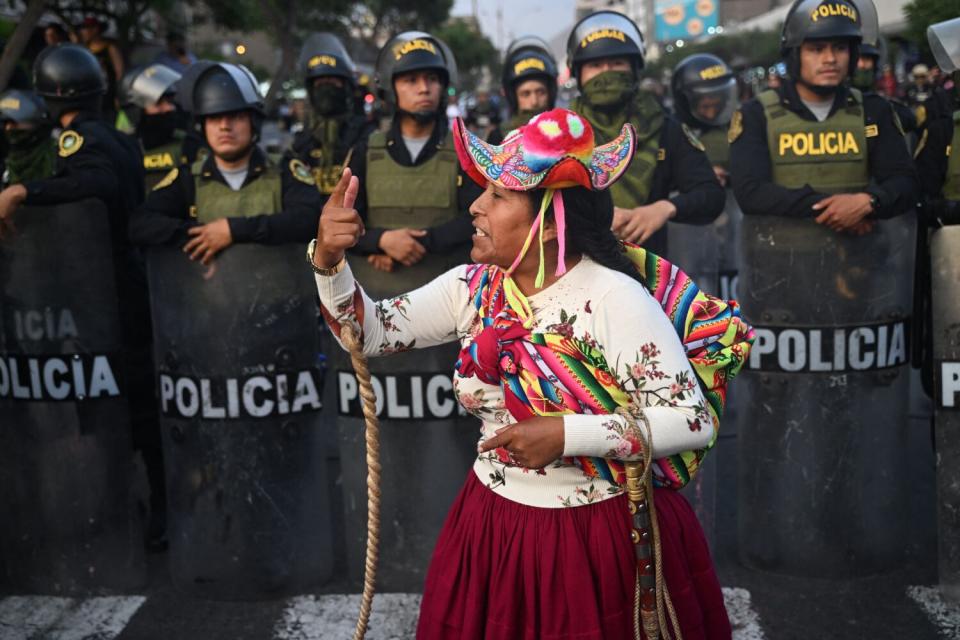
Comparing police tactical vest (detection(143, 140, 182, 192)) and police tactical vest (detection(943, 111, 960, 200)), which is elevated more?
police tactical vest (detection(143, 140, 182, 192))

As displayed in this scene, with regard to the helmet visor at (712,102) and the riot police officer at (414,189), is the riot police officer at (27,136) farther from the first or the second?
the helmet visor at (712,102)

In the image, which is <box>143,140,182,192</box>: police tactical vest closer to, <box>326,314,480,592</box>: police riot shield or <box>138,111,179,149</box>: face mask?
<box>138,111,179,149</box>: face mask

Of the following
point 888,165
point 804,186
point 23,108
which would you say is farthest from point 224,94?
point 888,165

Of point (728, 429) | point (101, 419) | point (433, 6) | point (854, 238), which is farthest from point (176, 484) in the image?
point (433, 6)

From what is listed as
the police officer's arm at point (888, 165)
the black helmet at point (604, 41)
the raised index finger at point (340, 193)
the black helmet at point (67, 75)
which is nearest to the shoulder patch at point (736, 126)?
the police officer's arm at point (888, 165)

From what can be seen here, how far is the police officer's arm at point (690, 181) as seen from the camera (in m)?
4.87

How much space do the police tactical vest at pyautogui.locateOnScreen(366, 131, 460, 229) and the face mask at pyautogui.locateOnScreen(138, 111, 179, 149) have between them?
11.1ft

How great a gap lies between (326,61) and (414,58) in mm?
3816

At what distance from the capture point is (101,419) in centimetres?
475

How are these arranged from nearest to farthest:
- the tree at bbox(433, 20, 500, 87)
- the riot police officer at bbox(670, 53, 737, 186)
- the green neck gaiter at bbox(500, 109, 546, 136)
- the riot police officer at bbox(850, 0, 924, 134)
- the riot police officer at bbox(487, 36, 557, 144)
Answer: the riot police officer at bbox(850, 0, 924, 134), the green neck gaiter at bbox(500, 109, 546, 136), the riot police officer at bbox(487, 36, 557, 144), the riot police officer at bbox(670, 53, 737, 186), the tree at bbox(433, 20, 500, 87)

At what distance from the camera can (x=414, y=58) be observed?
16.6 feet

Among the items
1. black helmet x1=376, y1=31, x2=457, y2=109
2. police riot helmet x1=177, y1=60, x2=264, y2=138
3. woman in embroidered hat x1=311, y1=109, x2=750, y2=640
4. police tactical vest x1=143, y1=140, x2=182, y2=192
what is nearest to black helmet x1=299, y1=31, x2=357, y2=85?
police tactical vest x1=143, y1=140, x2=182, y2=192

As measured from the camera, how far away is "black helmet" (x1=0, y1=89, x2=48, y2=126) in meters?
6.10

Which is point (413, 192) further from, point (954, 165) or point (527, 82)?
point (527, 82)
